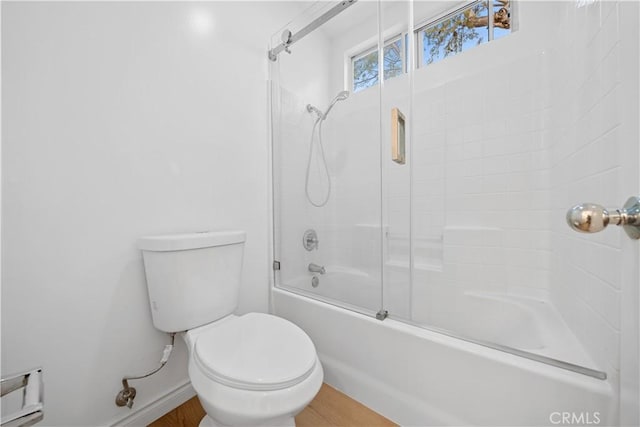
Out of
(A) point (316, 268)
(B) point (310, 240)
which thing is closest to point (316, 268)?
(A) point (316, 268)

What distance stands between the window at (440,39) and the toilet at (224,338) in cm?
109

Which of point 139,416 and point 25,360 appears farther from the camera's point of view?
point 139,416

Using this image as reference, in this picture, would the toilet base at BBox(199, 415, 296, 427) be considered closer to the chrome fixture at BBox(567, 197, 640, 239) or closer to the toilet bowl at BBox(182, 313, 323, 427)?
the toilet bowl at BBox(182, 313, 323, 427)

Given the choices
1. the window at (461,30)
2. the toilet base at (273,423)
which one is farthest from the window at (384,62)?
the toilet base at (273,423)

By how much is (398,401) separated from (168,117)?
60.1 inches

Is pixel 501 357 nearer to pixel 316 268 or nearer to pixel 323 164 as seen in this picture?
pixel 316 268

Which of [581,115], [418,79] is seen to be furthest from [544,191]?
[418,79]

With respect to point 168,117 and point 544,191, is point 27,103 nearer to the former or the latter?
point 168,117

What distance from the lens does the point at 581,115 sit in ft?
3.10

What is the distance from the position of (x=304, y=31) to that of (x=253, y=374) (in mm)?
1706

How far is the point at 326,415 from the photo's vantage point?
1168 millimetres

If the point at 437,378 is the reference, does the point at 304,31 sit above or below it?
above

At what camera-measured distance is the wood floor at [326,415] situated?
1.12 metres

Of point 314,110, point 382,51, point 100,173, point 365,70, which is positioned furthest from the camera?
point 314,110
